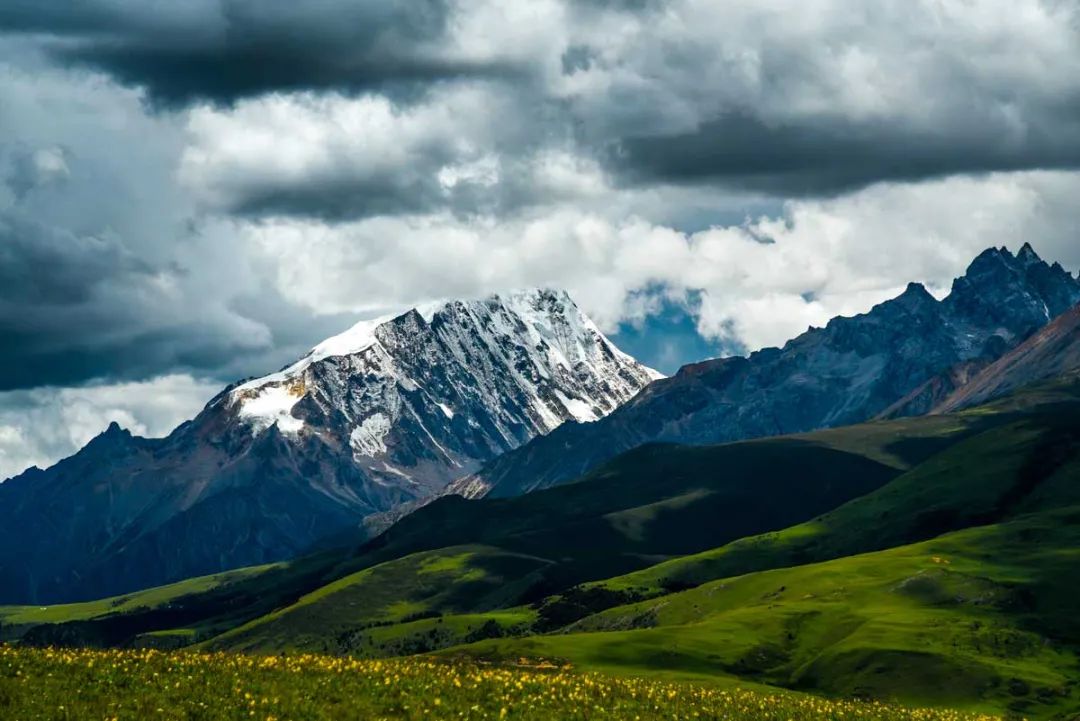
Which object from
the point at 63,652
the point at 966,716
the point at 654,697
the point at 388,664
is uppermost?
the point at 63,652

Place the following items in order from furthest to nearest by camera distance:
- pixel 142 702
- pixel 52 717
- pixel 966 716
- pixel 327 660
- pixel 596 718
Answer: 1. pixel 966 716
2. pixel 327 660
3. pixel 596 718
4. pixel 142 702
5. pixel 52 717

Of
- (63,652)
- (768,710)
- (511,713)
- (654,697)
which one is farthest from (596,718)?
(63,652)

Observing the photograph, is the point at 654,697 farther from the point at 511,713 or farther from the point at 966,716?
the point at 966,716

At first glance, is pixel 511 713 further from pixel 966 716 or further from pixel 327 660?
pixel 966 716

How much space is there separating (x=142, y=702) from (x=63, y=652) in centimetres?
1182

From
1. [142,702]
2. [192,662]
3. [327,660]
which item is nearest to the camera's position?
[142,702]

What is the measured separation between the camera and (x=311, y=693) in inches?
2522

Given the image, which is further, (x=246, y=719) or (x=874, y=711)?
(x=874, y=711)

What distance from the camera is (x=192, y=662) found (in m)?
69.6

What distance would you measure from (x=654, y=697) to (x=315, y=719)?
63.8 feet

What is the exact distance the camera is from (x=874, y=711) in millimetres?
78750

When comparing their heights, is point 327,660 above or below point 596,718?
above

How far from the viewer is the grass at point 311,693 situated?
59.3 meters

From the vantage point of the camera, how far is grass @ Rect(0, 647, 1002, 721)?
2334 inches
